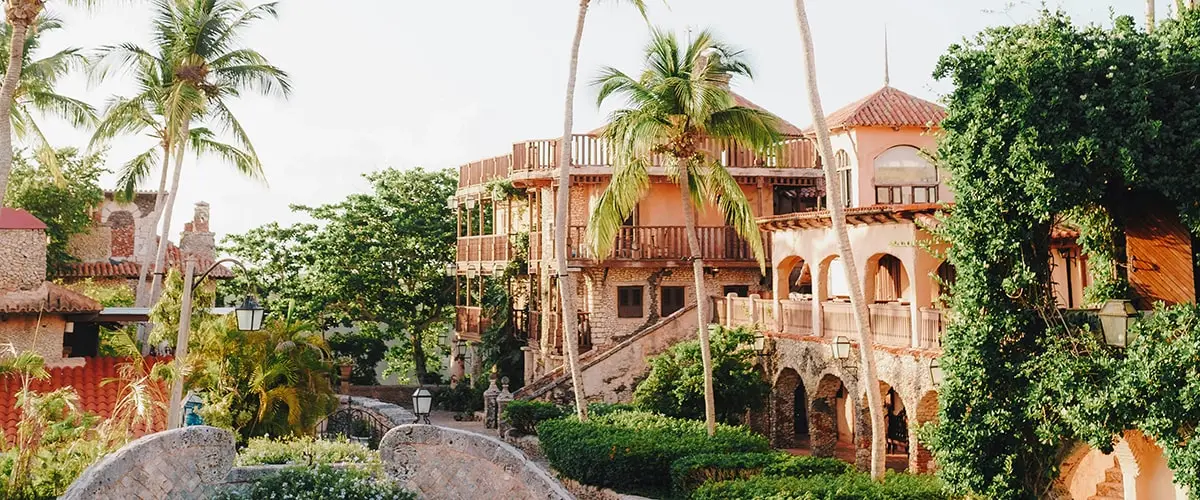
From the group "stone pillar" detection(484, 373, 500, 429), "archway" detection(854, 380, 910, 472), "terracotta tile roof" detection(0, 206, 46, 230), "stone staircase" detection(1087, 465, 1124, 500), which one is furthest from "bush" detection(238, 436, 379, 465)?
"stone staircase" detection(1087, 465, 1124, 500)

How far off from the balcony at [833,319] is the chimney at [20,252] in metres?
16.1

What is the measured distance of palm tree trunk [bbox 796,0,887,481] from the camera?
1466 cm

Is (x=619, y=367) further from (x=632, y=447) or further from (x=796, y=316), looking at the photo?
(x=632, y=447)

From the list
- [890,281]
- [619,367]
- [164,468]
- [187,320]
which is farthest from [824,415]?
[164,468]

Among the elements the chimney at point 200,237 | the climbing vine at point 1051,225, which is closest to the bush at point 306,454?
the climbing vine at point 1051,225

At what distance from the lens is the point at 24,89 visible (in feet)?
78.2

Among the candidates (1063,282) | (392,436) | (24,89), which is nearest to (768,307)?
(1063,282)

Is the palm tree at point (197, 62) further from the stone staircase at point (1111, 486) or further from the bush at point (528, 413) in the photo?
the stone staircase at point (1111, 486)

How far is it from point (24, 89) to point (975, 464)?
22269 millimetres

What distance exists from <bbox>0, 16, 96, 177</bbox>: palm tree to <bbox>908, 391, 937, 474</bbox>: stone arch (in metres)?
18.8

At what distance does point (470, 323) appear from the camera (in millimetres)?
34375

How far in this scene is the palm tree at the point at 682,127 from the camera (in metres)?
19.0

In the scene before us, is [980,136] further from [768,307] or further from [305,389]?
[305,389]

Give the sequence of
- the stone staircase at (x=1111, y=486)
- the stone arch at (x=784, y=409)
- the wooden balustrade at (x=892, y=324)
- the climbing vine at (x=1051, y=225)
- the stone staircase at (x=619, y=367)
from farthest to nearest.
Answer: the stone staircase at (x=619, y=367)
the stone arch at (x=784, y=409)
the wooden balustrade at (x=892, y=324)
the stone staircase at (x=1111, y=486)
the climbing vine at (x=1051, y=225)
